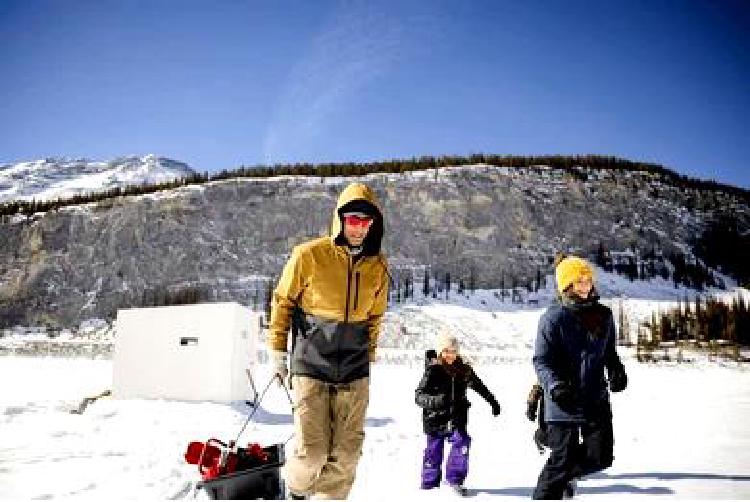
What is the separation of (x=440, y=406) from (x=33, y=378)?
38.8 feet

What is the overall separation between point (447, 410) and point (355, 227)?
1.99 m

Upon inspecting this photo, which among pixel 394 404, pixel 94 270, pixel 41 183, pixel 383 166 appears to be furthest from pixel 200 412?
pixel 41 183

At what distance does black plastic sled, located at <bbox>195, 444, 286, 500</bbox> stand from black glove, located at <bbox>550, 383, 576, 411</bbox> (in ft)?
5.02

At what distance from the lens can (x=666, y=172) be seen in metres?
37.0

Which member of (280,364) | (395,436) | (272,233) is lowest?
(395,436)

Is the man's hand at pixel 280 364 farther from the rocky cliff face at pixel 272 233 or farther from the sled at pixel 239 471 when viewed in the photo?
the rocky cliff face at pixel 272 233

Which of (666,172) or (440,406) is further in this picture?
(666,172)

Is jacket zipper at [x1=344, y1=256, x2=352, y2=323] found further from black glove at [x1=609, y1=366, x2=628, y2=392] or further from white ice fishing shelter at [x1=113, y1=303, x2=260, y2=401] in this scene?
white ice fishing shelter at [x1=113, y1=303, x2=260, y2=401]

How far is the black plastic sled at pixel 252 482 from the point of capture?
10.2ft

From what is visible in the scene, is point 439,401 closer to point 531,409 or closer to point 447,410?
point 447,410

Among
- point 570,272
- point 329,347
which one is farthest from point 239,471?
point 570,272

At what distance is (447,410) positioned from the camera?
4609mm

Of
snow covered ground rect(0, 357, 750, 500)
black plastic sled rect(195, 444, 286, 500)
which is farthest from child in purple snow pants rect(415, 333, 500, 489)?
black plastic sled rect(195, 444, 286, 500)

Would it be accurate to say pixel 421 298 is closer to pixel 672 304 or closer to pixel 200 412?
pixel 672 304
